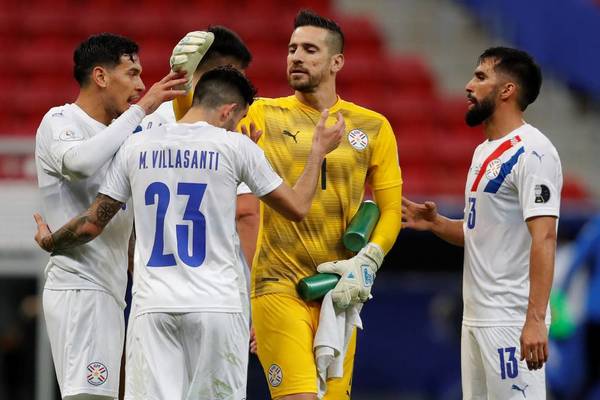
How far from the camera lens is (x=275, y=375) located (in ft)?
22.3

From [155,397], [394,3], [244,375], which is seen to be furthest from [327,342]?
[394,3]

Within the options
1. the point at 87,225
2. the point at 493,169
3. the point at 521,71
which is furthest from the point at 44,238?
the point at 521,71

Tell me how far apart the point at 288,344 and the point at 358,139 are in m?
1.22

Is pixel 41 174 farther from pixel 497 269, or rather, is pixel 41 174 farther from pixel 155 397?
pixel 497 269

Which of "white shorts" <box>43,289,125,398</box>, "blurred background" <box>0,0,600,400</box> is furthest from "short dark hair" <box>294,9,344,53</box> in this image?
"blurred background" <box>0,0,600,400</box>

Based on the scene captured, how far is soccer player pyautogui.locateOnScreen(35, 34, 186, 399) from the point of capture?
6.64 meters

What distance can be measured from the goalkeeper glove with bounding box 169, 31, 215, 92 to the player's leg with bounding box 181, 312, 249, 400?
136 cm

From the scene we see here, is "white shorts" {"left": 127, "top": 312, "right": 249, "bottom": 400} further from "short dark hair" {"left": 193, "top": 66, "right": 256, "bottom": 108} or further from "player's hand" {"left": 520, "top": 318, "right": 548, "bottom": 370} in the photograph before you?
"player's hand" {"left": 520, "top": 318, "right": 548, "bottom": 370}

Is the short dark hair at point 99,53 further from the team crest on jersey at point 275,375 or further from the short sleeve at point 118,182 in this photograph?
the team crest on jersey at point 275,375

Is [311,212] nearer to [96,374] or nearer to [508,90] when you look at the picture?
[508,90]

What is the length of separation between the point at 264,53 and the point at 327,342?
387 inches

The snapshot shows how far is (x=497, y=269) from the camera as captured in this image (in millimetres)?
6902

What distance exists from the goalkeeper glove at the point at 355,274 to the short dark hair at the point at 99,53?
1604 mm

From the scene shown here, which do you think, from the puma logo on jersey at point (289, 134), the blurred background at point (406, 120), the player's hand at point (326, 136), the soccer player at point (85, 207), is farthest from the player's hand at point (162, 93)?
the blurred background at point (406, 120)
